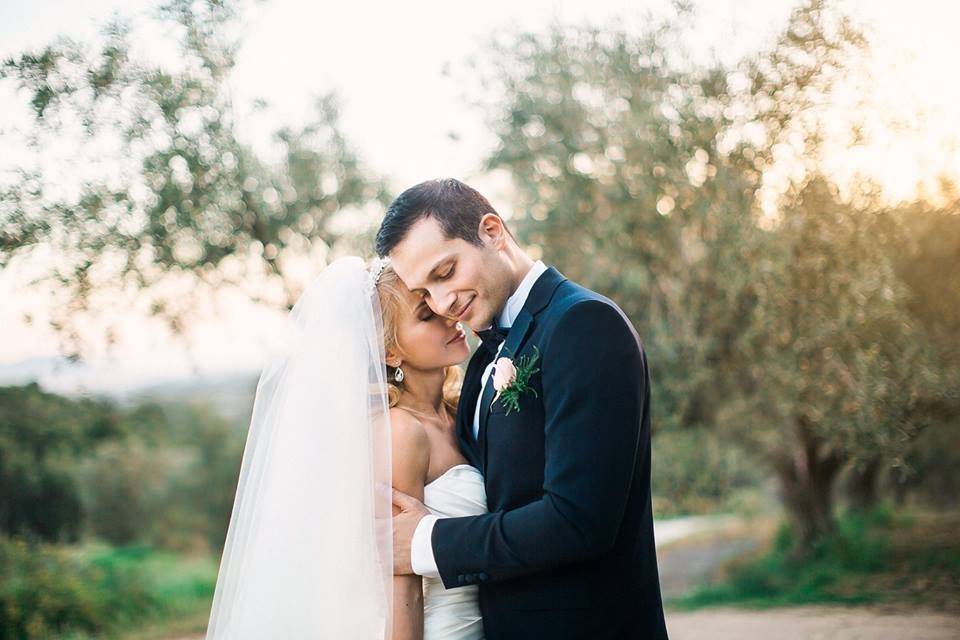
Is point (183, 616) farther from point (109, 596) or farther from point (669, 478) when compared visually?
point (669, 478)

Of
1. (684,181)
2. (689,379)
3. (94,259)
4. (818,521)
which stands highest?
(684,181)

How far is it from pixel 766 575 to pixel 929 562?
5.33 ft

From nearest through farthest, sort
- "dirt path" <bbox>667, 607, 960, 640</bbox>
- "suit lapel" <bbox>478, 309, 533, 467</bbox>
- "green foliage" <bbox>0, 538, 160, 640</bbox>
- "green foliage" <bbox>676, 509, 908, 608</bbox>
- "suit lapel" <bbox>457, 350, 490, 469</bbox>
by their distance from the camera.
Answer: "suit lapel" <bbox>478, 309, 533, 467</bbox> → "suit lapel" <bbox>457, 350, 490, 469</bbox> → "dirt path" <bbox>667, 607, 960, 640</bbox> → "green foliage" <bbox>0, 538, 160, 640</bbox> → "green foliage" <bbox>676, 509, 908, 608</bbox>

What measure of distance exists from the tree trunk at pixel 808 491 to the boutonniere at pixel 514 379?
7.56m

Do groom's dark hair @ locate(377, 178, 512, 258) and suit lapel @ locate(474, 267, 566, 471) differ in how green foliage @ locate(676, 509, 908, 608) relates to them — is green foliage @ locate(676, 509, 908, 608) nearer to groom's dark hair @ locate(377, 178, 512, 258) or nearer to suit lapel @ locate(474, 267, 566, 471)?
suit lapel @ locate(474, 267, 566, 471)

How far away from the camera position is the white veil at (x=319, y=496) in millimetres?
2270

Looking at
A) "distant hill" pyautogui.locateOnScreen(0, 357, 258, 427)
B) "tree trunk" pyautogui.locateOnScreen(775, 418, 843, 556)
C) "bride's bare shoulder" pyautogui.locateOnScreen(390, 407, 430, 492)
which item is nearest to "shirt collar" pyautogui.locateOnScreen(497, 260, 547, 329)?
"bride's bare shoulder" pyautogui.locateOnScreen(390, 407, 430, 492)

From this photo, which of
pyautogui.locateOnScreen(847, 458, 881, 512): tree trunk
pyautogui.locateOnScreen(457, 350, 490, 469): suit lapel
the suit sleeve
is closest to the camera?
the suit sleeve

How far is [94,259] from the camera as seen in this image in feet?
20.9

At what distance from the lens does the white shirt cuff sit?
2156mm

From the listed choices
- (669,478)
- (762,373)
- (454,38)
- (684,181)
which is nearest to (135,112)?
(454,38)

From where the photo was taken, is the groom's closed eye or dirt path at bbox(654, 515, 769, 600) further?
dirt path at bbox(654, 515, 769, 600)

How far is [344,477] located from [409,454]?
203 millimetres

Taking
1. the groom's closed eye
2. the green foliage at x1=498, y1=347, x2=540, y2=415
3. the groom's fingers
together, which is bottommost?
the groom's fingers
